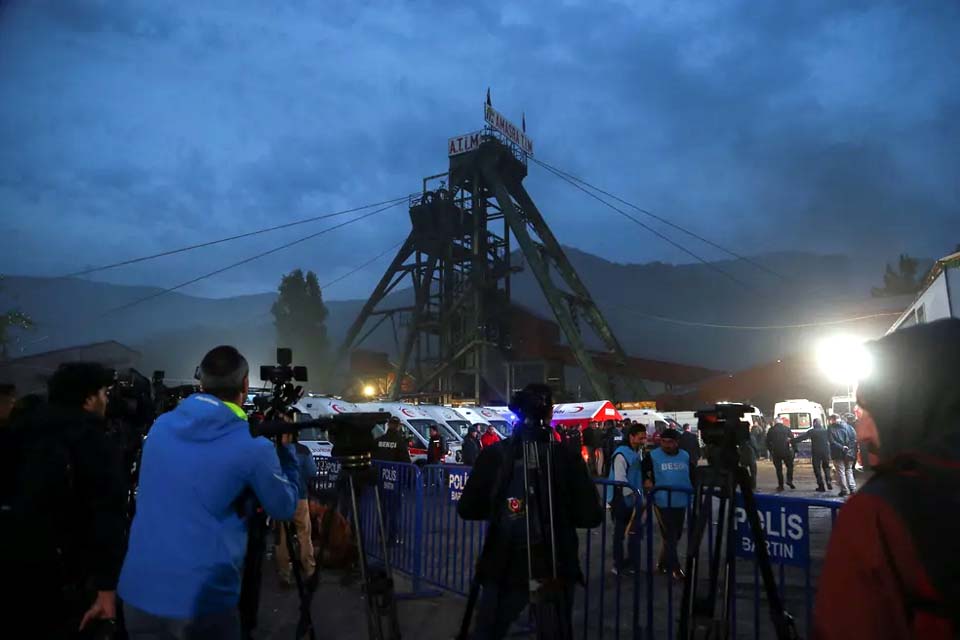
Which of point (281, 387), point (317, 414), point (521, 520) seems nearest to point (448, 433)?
point (317, 414)

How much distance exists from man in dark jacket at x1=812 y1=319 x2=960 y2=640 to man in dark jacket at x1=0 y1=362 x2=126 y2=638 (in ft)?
9.01

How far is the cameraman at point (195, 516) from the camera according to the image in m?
2.22

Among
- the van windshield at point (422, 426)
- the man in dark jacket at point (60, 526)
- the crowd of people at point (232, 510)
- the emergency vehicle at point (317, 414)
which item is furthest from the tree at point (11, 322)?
the man in dark jacket at point (60, 526)

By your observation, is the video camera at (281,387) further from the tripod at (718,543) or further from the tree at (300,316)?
the tree at (300,316)

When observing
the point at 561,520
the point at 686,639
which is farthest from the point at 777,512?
the point at 561,520

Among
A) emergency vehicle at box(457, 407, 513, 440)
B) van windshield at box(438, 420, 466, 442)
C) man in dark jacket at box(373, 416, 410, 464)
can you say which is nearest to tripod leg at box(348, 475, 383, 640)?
man in dark jacket at box(373, 416, 410, 464)

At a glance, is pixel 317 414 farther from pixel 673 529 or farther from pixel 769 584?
pixel 769 584

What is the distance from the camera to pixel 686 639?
10.1 feet

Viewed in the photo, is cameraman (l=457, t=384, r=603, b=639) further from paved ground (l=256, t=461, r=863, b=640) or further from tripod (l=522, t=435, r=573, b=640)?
paved ground (l=256, t=461, r=863, b=640)

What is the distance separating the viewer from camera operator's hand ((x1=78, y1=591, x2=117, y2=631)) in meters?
2.53

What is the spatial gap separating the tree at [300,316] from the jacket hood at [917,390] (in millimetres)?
65712

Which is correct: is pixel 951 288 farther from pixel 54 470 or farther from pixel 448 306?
pixel 448 306

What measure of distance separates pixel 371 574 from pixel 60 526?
149cm

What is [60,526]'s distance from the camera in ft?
8.49
